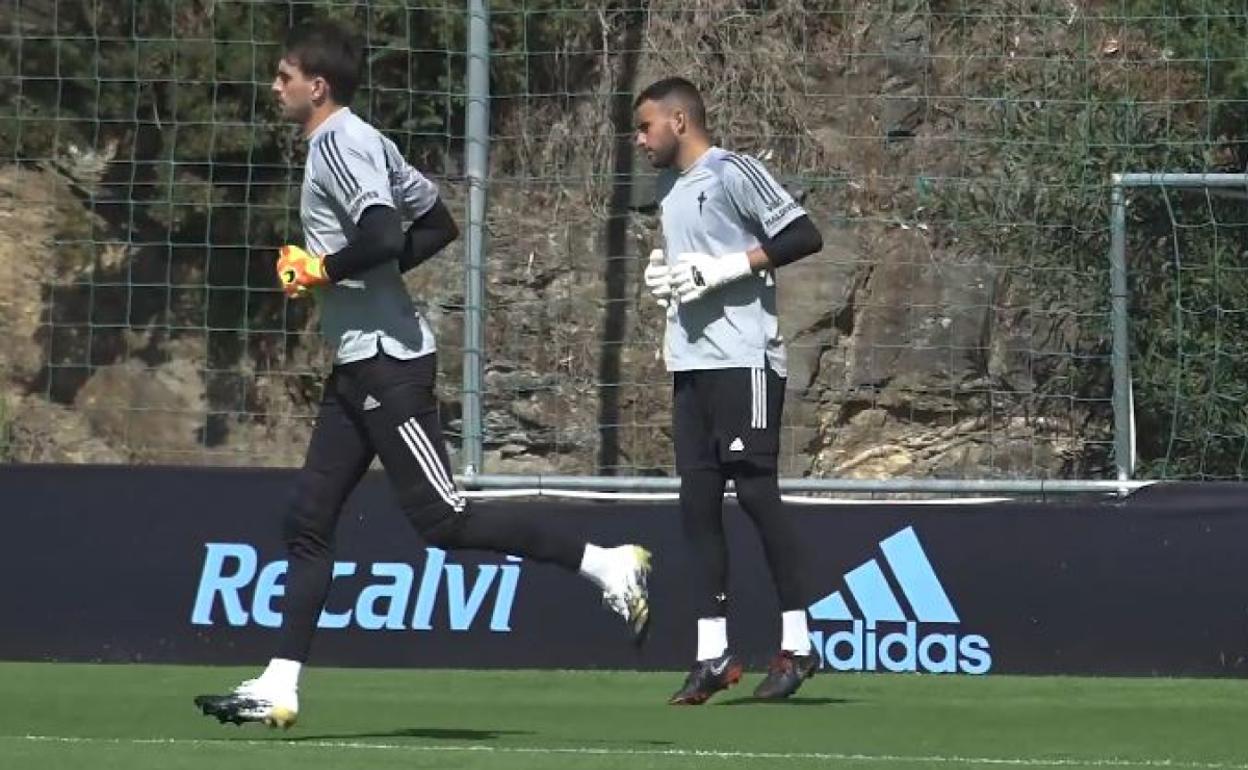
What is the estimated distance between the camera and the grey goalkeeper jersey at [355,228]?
718 centimetres

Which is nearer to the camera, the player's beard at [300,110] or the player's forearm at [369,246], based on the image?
the player's forearm at [369,246]

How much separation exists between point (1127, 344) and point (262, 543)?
11.2ft

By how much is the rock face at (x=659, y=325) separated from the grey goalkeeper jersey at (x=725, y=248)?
7.20 ft

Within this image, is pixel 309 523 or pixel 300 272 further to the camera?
pixel 309 523

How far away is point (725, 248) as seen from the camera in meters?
8.50

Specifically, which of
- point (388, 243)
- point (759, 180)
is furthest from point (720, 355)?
point (388, 243)

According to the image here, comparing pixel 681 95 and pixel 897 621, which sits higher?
pixel 681 95

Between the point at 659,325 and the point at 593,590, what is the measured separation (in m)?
1.59

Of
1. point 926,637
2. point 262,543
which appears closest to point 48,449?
point 262,543

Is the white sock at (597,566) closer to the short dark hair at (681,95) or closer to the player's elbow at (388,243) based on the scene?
the player's elbow at (388,243)

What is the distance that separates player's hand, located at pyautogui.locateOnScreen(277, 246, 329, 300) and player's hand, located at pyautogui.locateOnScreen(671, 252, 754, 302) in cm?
153

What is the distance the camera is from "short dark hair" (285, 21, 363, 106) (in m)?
7.32

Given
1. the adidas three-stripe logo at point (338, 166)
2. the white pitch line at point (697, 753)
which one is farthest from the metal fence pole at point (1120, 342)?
the adidas three-stripe logo at point (338, 166)

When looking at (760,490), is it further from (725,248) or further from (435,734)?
(435,734)
